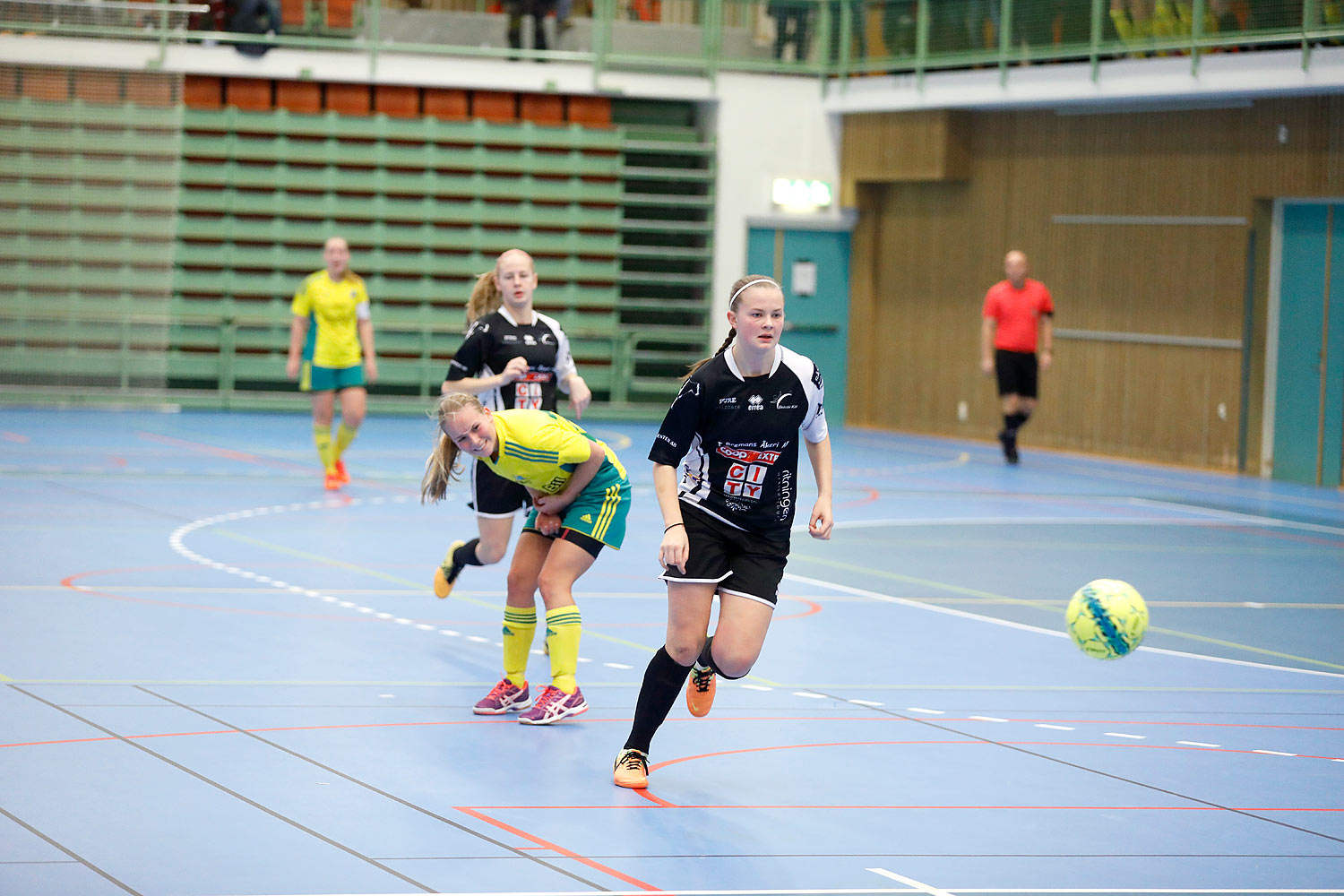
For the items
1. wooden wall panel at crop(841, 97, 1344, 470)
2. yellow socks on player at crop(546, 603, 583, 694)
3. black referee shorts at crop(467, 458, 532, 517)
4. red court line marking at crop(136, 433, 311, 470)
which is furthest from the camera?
wooden wall panel at crop(841, 97, 1344, 470)

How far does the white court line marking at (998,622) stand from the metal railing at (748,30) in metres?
8.75

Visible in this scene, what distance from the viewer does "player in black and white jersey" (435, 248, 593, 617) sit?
814 cm

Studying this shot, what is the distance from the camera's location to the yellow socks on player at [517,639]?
6.82m

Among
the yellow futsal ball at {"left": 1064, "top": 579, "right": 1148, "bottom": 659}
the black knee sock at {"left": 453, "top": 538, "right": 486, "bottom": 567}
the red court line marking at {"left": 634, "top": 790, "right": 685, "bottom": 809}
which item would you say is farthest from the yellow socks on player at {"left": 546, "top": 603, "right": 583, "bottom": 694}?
the yellow futsal ball at {"left": 1064, "top": 579, "right": 1148, "bottom": 659}

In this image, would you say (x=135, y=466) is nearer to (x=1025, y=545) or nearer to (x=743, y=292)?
(x=1025, y=545)

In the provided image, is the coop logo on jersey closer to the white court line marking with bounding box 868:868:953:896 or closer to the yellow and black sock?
the white court line marking with bounding box 868:868:953:896

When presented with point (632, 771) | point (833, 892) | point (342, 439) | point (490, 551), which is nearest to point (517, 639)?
point (490, 551)

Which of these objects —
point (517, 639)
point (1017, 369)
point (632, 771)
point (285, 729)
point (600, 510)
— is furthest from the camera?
point (1017, 369)

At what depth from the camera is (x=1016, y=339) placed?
17734mm

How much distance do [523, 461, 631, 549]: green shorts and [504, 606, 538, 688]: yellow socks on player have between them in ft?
1.38

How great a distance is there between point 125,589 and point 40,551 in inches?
60.5

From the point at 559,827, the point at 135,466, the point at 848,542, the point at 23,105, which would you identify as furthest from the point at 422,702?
the point at 23,105

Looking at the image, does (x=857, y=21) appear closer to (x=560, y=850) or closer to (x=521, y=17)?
(x=521, y=17)

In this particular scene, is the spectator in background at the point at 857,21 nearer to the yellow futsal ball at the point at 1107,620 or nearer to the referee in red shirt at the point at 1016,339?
the referee in red shirt at the point at 1016,339
